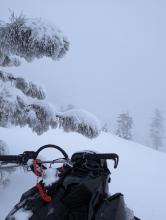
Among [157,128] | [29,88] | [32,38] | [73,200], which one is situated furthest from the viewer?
[157,128]

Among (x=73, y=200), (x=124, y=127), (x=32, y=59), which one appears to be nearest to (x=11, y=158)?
(x=73, y=200)

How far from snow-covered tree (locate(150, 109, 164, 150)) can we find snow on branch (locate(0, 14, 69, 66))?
192ft

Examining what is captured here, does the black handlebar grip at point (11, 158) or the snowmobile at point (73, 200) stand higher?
the black handlebar grip at point (11, 158)

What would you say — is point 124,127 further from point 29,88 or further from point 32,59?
point 32,59

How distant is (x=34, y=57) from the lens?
422 centimetres

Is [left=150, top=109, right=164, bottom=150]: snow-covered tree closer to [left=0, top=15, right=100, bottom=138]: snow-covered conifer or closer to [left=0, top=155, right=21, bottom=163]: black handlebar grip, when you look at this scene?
[left=0, top=15, right=100, bottom=138]: snow-covered conifer

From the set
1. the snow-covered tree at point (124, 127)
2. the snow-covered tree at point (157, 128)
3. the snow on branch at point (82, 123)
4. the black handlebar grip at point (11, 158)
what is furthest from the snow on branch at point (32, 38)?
the snow-covered tree at point (157, 128)

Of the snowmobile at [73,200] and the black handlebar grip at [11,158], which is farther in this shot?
the black handlebar grip at [11,158]

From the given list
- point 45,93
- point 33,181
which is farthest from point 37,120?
point 33,181

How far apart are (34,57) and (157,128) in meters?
59.4

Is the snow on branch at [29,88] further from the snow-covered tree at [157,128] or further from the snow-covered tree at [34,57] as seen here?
the snow-covered tree at [157,128]

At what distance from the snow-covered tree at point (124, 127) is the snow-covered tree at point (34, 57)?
145 feet

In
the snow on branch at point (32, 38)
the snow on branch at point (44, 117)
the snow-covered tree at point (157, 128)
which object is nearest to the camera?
the snow on branch at point (32, 38)

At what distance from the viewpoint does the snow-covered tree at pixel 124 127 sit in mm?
48894
